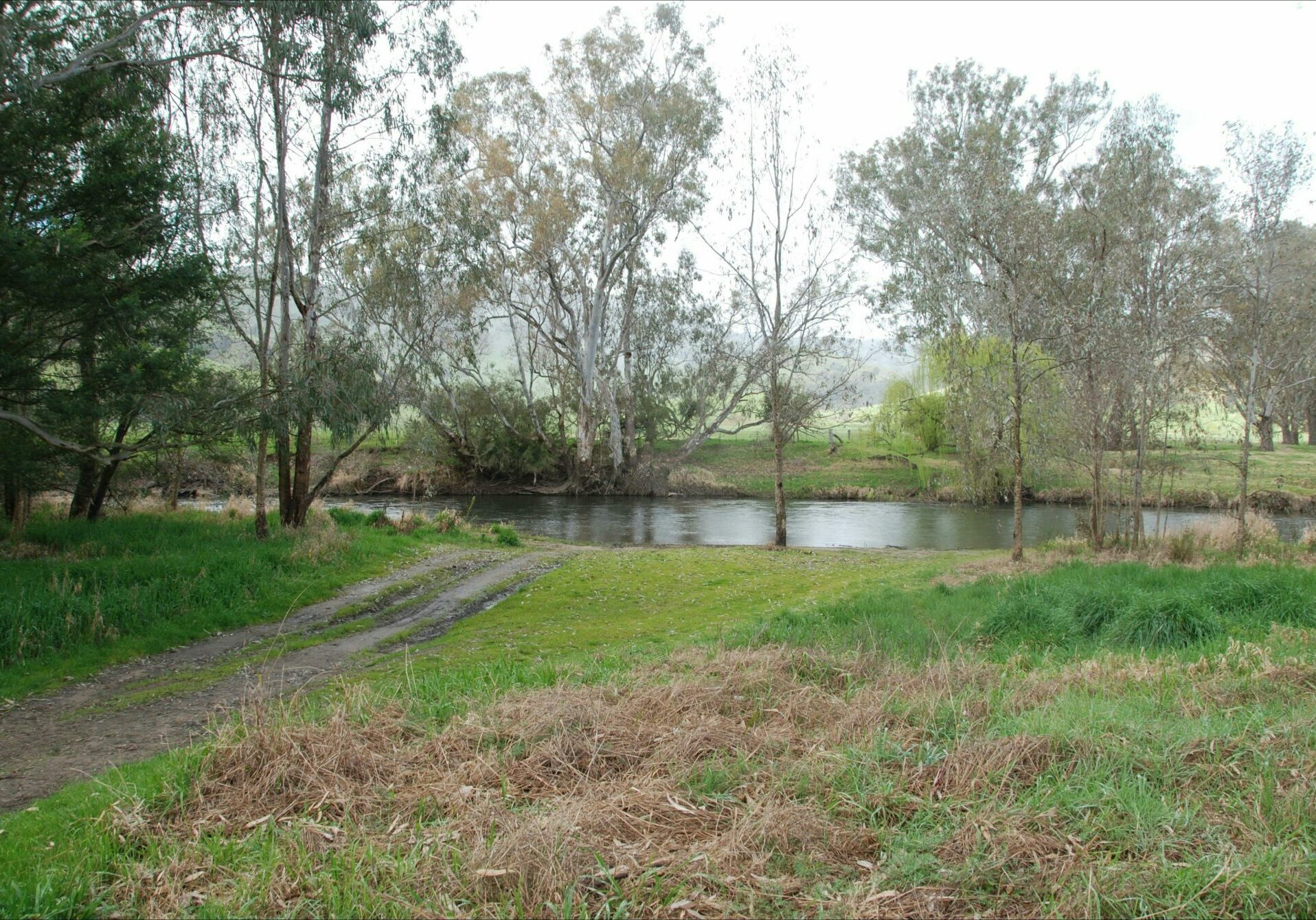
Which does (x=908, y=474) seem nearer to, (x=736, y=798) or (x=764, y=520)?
(x=764, y=520)

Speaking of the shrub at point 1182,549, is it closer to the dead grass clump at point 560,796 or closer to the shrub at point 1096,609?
the shrub at point 1096,609

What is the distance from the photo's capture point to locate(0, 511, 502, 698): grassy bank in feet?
32.6

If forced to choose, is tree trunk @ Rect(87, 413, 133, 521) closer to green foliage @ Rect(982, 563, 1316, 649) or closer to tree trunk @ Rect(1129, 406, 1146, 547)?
green foliage @ Rect(982, 563, 1316, 649)

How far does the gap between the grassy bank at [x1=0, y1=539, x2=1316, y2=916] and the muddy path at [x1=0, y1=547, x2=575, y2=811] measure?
1197 millimetres

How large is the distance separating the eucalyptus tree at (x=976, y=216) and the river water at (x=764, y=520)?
11.2 feet

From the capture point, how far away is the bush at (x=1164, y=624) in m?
9.06

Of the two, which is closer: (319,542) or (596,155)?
(319,542)

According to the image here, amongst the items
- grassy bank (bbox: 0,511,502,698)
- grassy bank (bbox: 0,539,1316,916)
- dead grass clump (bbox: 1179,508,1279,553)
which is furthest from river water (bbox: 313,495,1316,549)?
grassy bank (bbox: 0,539,1316,916)

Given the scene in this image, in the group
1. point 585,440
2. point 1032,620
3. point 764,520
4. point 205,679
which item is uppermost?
point 585,440

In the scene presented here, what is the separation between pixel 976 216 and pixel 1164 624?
11.0 meters

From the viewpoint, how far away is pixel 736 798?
14.3 feet

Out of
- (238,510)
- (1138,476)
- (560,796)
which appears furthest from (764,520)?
(560,796)

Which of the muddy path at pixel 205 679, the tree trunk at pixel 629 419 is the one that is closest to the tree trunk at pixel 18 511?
the muddy path at pixel 205 679

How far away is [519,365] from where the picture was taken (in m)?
43.2
